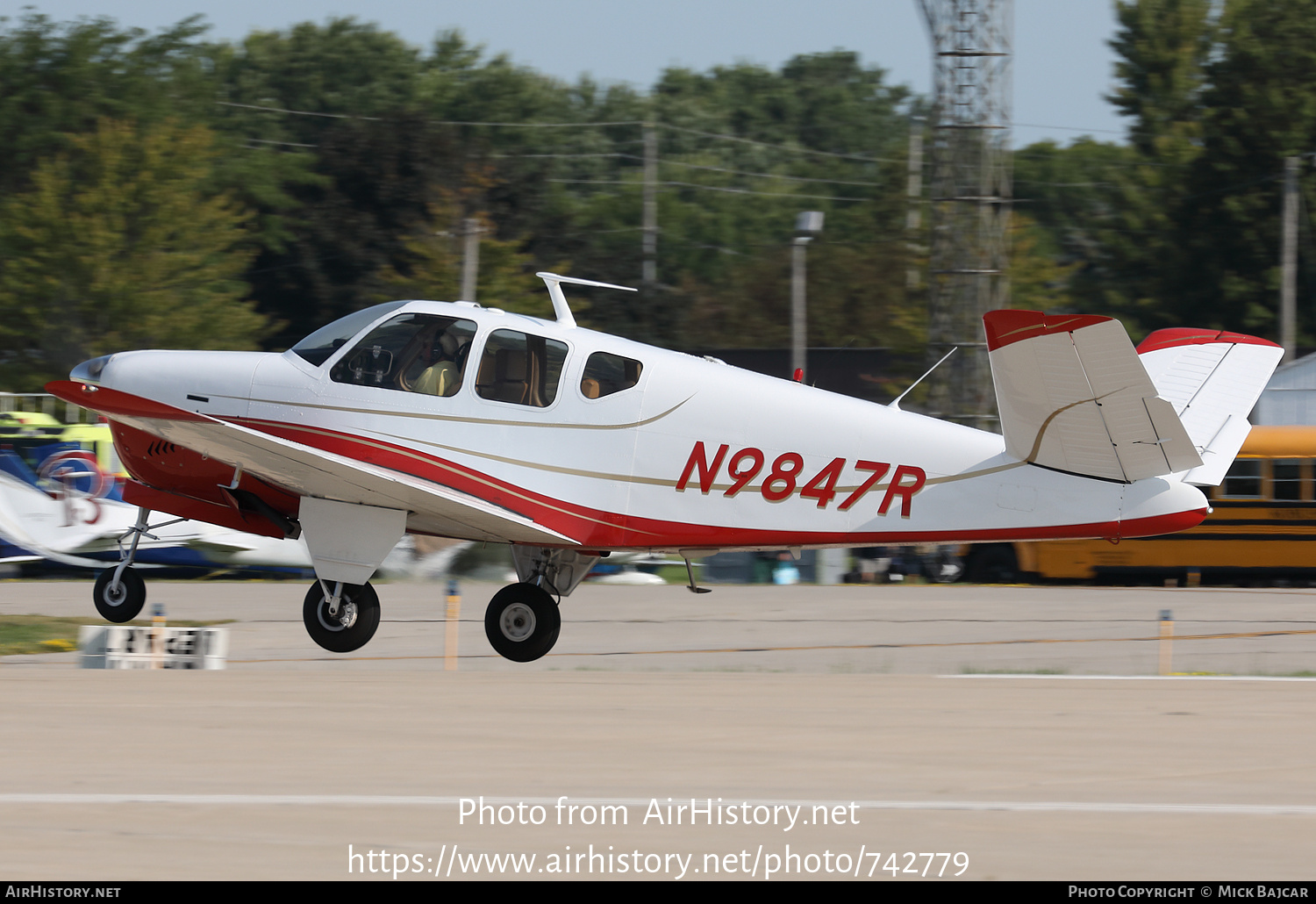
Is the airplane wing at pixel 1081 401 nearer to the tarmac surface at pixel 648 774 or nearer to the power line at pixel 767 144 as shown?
the tarmac surface at pixel 648 774

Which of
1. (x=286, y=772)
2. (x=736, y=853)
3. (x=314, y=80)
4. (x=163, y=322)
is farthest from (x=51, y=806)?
(x=314, y=80)

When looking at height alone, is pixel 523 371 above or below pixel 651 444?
above

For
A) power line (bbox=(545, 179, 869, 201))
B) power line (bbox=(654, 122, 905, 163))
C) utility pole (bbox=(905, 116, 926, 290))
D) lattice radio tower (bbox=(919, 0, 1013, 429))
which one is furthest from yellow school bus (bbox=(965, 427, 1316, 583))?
power line (bbox=(654, 122, 905, 163))

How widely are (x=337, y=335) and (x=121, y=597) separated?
3048 mm

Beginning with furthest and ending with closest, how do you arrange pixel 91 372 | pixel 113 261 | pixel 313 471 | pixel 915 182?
1. pixel 915 182
2. pixel 113 261
3. pixel 91 372
4. pixel 313 471

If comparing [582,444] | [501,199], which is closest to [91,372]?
[582,444]

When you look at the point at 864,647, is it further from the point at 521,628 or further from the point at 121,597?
the point at 121,597

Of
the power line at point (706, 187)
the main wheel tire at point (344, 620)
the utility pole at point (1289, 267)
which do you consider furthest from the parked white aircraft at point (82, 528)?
the power line at point (706, 187)

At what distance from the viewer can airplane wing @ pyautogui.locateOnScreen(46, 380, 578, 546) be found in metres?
10.4

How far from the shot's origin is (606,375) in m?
11.4

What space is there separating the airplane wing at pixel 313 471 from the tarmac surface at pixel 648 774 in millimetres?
1255

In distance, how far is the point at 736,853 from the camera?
6602 mm

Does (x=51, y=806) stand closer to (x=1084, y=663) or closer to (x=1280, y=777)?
(x=1280, y=777)

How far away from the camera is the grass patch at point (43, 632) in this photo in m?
15.8
